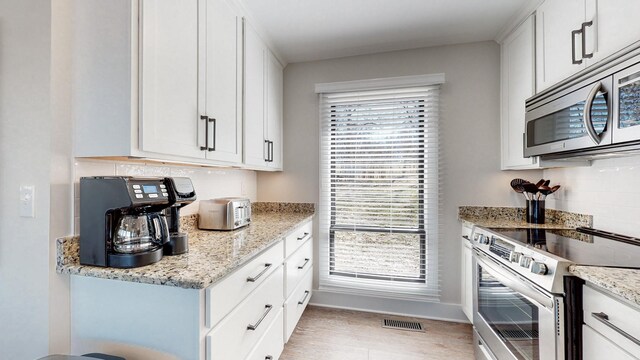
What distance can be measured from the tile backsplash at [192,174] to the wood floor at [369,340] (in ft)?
4.16

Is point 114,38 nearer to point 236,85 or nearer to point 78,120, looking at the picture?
point 78,120

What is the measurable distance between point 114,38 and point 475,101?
2530mm

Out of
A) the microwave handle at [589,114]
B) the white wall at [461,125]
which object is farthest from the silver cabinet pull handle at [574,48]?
the white wall at [461,125]

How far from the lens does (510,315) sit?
1.44 meters

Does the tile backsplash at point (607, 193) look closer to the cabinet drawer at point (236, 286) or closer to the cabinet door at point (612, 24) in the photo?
the cabinet door at point (612, 24)

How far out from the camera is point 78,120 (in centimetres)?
111

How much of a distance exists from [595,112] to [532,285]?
2.73ft

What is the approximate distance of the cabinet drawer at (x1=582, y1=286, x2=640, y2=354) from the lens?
81 cm

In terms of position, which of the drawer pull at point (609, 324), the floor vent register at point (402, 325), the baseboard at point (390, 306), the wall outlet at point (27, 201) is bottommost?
the floor vent register at point (402, 325)

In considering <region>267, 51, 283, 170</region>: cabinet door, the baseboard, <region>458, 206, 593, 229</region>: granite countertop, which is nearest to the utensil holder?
<region>458, 206, 593, 229</region>: granite countertop

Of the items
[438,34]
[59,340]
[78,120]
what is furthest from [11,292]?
[438,34]

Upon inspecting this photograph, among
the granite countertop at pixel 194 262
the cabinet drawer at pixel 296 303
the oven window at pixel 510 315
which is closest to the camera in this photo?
the granite countertop at pixel 194 262

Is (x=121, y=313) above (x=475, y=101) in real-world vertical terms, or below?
below

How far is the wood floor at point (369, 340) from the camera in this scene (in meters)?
1.93
